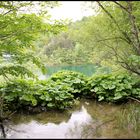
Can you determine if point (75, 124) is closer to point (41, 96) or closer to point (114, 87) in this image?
point (41, 96)

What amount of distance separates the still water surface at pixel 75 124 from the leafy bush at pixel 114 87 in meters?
0.47

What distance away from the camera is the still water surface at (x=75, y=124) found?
17.5 ft

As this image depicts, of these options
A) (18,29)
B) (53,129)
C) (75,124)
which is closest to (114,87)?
(75,124)

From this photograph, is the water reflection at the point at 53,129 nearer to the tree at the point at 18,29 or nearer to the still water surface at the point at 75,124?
the still water surface at the point at 75,124

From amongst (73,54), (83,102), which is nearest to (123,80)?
(83,102)

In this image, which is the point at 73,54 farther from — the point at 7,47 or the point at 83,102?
the point at 7,47

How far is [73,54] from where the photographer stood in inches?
1252

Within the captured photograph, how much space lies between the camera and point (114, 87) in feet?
27.1

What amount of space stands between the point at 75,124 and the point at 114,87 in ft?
8.41

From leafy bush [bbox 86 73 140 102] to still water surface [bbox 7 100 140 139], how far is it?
0.47 metres

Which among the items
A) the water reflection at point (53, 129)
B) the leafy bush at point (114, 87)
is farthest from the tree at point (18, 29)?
the leafy bush at point (114, 87)

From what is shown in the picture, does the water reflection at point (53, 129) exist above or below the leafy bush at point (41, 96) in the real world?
below

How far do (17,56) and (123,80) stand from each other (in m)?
3.96

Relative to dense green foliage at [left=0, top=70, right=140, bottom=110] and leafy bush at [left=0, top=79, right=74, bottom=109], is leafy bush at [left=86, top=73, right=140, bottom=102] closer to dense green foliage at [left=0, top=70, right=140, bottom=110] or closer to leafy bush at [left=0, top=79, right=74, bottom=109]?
dense green foliage at [left=0, top=70, right=140, bottom=110]
